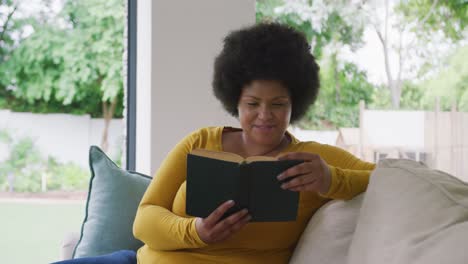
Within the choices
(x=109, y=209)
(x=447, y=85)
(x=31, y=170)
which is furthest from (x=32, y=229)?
(x=447, y=85)

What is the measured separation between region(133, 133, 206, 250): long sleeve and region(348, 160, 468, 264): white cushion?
0.46m

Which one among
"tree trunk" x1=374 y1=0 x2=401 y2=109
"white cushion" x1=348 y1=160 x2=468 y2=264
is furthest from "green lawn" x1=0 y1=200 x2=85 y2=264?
"white cushion" x1=348 y1=160 x2=468 y2=264

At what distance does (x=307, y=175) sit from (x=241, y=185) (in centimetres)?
17

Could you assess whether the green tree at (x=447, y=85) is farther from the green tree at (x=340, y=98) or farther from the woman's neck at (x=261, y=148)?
the woman's neck at (x=261, y=148)

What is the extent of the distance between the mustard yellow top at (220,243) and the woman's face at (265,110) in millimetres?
97

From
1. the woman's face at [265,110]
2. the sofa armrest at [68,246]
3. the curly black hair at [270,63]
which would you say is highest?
the curly black hair at [270,63]

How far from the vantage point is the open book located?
1.53m

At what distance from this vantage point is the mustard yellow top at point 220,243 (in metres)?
1.72

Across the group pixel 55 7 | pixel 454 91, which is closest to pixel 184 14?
pixel 55 7

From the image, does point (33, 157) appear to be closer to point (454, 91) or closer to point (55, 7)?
point (55, 7)

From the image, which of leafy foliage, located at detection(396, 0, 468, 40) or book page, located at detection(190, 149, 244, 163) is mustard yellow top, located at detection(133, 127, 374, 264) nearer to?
book page, located at detection(190, 149, 244, 163)

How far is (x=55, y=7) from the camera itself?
A: 3.64 m

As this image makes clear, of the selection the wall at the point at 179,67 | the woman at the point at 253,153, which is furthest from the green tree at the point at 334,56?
the woman at the point at 253,153

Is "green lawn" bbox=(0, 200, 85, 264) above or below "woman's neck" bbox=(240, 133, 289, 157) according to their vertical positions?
below
